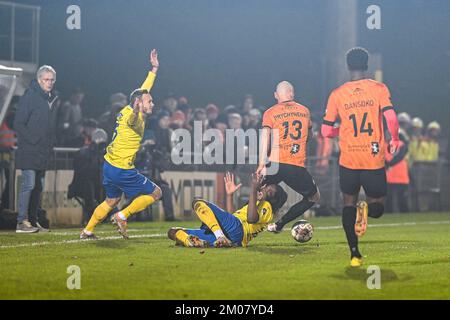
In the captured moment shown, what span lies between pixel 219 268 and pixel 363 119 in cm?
234

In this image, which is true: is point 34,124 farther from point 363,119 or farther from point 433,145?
point 433,145

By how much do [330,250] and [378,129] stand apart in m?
2.82

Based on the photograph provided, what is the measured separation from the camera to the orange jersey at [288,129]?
1593cm

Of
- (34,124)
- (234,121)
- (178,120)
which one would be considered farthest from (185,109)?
(34,124)

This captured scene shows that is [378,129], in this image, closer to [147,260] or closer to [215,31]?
[147,260]

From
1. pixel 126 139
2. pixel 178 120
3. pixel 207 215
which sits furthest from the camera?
pixel 178 120

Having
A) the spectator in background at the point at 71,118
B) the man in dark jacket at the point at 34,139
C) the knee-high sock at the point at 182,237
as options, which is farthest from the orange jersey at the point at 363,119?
the spectator in background at the point at 71,118

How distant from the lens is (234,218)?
1438cm

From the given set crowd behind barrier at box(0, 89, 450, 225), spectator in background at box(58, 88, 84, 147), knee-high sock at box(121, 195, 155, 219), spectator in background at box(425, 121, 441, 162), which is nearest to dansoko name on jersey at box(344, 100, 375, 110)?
knee-high sock at box(121, 195, 155, 219)

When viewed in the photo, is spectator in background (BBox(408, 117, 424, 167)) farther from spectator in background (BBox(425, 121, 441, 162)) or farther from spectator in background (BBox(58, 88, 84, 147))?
spectator in background (BBox(58, 88, 84, 147))

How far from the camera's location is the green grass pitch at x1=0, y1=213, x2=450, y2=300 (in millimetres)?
10438

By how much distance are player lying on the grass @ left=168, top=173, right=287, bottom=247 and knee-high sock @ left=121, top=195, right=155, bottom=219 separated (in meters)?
1.24

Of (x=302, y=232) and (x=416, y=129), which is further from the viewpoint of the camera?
(x=416, y=129)
